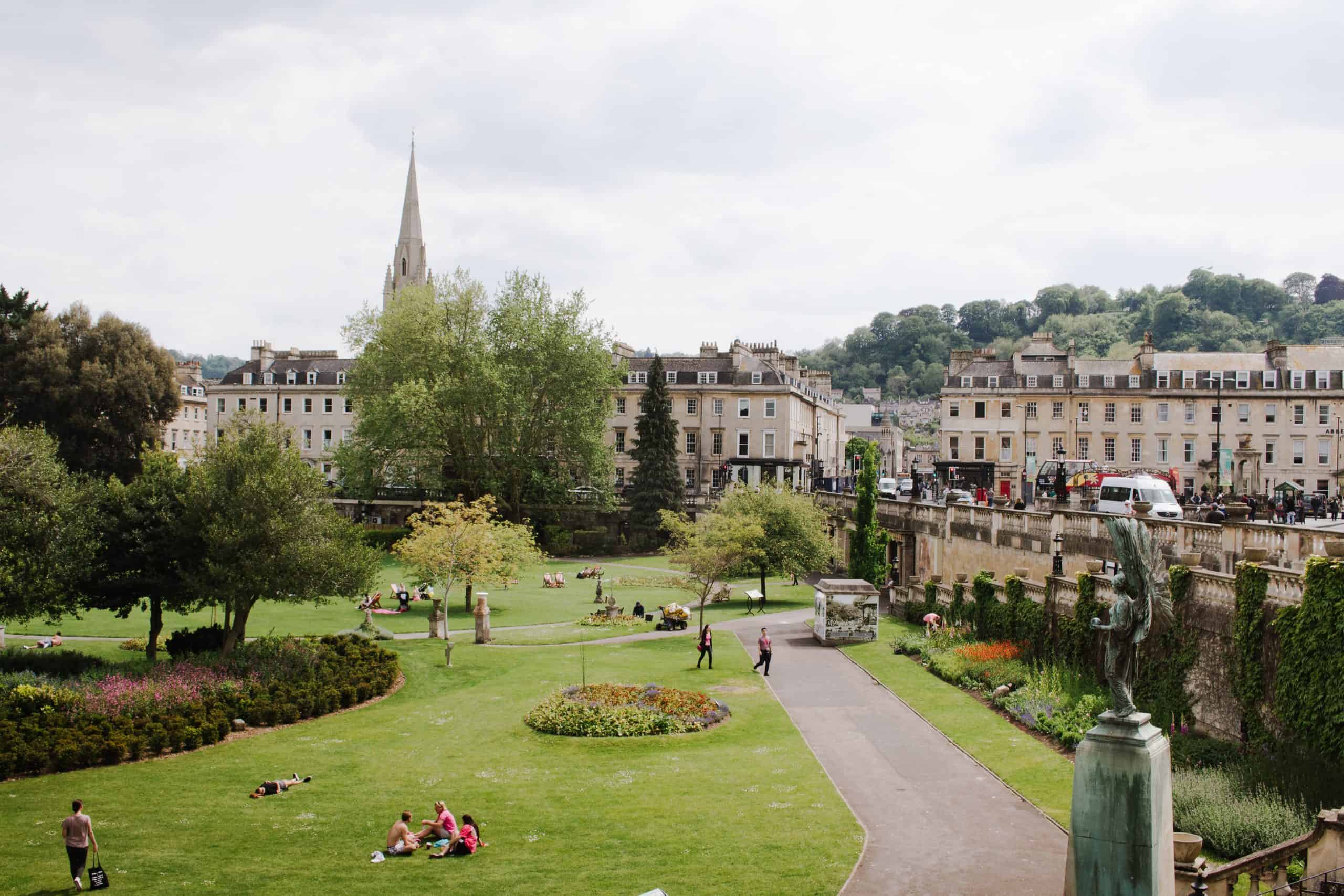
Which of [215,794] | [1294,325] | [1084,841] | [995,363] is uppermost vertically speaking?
[1294,325]

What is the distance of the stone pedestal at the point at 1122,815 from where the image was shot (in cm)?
1005

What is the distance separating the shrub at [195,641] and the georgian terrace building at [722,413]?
1911 inches

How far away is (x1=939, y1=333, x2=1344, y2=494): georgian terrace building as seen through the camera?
71.1m

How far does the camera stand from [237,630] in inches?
1128

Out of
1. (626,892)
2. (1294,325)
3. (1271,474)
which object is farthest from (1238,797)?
(1294,325)

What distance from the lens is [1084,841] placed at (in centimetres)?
1029

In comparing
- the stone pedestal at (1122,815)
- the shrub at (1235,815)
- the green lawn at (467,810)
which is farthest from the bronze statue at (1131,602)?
the green lawn at (467,810)

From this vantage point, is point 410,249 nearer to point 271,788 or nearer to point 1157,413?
point 1157,413

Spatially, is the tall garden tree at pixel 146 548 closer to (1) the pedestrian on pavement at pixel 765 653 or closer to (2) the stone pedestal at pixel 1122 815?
(1) the pedestrian on pavement at pixel 765 653

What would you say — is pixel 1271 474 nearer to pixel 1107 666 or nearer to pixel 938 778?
pixel 938 778

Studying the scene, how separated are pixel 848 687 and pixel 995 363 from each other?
55.4 metres

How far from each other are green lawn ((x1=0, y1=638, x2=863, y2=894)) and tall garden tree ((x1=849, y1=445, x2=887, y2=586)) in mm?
20783

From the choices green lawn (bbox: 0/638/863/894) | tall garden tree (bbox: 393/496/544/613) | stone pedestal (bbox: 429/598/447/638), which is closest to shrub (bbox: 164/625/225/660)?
green lawn (bbox: 0/638/863/894)

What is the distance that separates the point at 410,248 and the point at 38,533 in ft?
295
